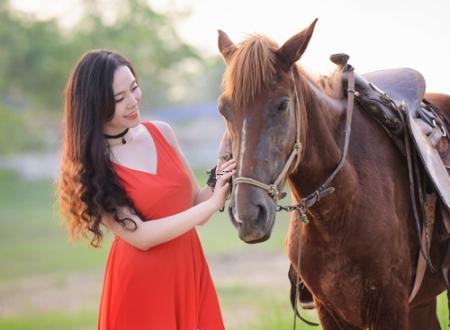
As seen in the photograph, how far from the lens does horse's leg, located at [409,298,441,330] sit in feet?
16.6

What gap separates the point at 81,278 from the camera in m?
17.4

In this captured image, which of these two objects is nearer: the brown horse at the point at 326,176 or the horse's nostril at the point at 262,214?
the horse's nostril at the point at 262,214

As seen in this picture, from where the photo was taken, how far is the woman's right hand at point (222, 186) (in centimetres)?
347

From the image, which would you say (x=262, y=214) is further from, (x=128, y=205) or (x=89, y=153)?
(x=89, y=153)

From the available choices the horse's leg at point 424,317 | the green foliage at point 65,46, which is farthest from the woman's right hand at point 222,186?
the green foliage at point 65,46

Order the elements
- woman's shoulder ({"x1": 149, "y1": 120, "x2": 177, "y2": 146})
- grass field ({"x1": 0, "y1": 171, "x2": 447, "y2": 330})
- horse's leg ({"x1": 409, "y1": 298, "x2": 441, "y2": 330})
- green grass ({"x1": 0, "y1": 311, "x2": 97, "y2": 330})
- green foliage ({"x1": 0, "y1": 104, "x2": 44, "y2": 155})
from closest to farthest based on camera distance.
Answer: woman's shoulder ({"x1": 149, "y1": 120, "x2": 177, "y2": 146}), horse's leg ({"x1": 409, "y1": 298, "x2": 441, "y2": 330}), green grass ({"x1": 0, "y1": 311, "x2": 97, "y2": 330}), grass field ({"x1": 0, "y1": 171, "x2": 447, "y2": 330}), green foliage ({"x1": 0, "y1": 104, "x2": 44, "y2": 155})

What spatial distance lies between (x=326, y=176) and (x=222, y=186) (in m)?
0.62

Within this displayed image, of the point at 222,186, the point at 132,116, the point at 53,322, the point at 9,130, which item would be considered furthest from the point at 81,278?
the point at 222,186

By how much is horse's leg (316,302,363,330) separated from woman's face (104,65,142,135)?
1.49 meters

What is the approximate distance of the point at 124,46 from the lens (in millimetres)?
35188

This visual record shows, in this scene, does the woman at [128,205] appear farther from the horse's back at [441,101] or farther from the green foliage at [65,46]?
the green foliage at [65,46]

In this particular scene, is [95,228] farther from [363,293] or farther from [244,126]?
[363,293]

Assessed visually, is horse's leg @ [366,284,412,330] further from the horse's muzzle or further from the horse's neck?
the horse's muzzle

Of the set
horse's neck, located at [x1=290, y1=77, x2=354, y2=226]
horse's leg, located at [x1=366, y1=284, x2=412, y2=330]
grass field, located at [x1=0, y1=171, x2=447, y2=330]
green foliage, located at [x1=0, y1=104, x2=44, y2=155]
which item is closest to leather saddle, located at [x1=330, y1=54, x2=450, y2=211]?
horse's neck, located at [x1=290, y1=77, x2=354, y2=226]
